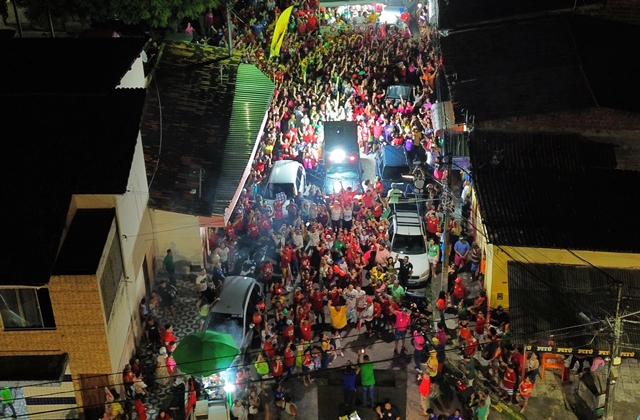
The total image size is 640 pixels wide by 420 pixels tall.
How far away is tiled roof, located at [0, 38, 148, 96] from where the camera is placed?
17594 mm

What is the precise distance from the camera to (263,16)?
3666 centimetres

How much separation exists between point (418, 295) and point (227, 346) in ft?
22.2

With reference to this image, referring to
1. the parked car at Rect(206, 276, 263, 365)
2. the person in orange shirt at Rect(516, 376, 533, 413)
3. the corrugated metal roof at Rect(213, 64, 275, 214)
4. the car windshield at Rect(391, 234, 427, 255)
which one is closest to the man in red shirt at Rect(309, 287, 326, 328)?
the parked car at Rect(206, 276, 263, 365)

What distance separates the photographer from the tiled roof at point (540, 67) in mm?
21047

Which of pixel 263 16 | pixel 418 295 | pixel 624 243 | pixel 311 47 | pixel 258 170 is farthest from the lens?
pixel 263 16

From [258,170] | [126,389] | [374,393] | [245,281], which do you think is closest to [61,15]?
[258,170]

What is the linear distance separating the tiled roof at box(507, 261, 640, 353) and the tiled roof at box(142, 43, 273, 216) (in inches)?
344

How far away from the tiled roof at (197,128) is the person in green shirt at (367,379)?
6.67 metres

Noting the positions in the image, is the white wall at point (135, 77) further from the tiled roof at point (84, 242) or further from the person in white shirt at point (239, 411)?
the person in white shirt at point (239, 411)

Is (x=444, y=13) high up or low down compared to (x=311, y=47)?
down

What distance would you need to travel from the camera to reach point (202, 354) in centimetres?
1605

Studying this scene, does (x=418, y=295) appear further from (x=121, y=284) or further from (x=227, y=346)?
(x=121, y=284)

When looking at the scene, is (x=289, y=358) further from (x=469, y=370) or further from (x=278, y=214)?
(x=278, y=214)

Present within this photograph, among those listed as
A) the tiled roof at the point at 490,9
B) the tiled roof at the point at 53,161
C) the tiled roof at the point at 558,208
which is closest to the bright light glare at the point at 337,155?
the tiled roof at the point at 490,9
